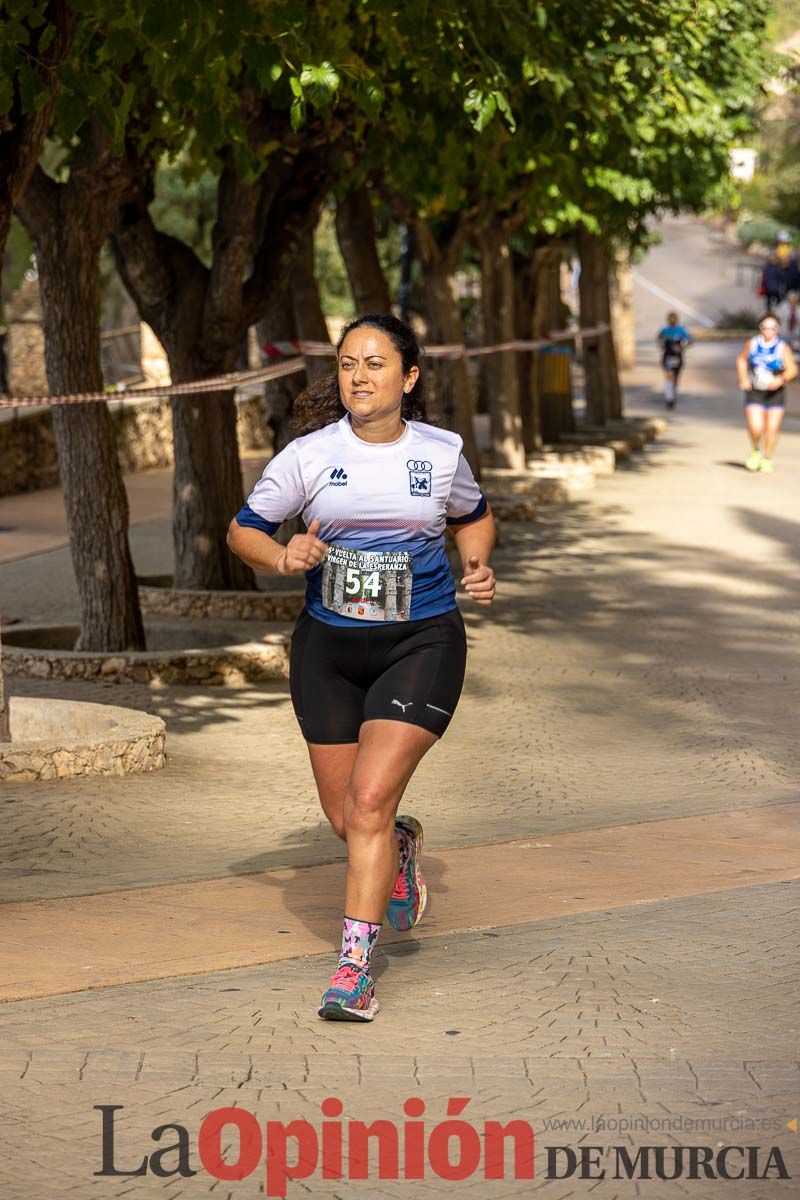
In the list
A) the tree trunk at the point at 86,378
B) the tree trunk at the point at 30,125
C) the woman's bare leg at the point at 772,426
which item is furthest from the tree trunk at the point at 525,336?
the tree trunk at the point at 30,125

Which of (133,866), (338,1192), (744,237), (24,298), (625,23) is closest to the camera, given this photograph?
(338,1192)

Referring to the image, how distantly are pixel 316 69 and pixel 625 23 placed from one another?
443cm

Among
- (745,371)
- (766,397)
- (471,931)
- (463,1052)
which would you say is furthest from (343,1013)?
(766,397)

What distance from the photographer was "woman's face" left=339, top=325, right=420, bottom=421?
582cm

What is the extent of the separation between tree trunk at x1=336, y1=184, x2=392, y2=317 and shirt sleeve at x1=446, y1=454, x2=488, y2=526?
42.6ft

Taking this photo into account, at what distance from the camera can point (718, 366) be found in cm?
5309

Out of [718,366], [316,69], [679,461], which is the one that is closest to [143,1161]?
[316,69]

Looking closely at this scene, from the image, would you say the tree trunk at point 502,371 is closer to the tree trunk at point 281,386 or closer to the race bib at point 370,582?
the tree trunk at point 281,386

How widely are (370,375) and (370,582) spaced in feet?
1.83

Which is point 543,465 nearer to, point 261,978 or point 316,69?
point 316,69

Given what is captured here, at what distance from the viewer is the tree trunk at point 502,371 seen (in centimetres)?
2456

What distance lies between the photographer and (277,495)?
587 centimetres

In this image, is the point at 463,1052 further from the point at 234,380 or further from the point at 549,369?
the point at 549,369

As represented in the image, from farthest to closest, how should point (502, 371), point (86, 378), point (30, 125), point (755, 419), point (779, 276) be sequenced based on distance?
1. point (779, 276)
2. point (755, 419)
3. point (502, 371)
4. point (86, 378)
5. point (30, 125)
